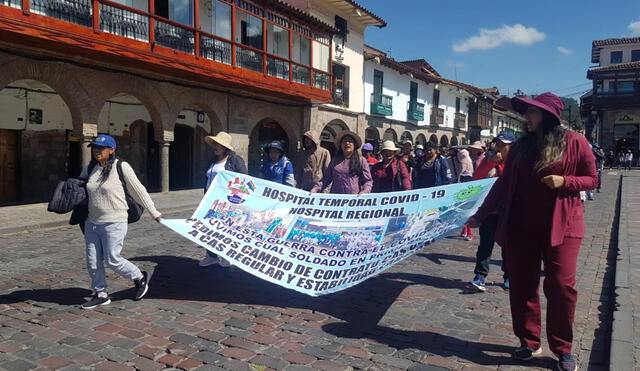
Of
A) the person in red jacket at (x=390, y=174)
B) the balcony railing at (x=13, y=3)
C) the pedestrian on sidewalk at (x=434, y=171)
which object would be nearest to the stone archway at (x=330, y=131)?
the pedestrian on sidewalk at (x=434, y=171)

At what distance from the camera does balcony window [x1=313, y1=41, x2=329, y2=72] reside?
19719 millimetres

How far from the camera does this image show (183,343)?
364 centimetres

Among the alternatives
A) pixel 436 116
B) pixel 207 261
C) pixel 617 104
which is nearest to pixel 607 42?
pixel 617 104

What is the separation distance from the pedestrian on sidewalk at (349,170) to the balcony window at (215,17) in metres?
10.4

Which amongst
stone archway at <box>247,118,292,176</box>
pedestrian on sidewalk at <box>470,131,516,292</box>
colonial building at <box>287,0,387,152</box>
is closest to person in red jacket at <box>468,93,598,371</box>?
pedestrian on sidewalk at <box>470,131,516,292</box>

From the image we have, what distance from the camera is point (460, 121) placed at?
39.0 meters

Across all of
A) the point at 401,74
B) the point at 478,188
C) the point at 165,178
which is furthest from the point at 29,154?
the point at 401,74

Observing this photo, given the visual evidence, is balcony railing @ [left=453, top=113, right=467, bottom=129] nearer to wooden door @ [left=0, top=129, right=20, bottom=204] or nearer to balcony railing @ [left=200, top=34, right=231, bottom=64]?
balcony railing @ [left=200, top=34, right=231, bottom=64]

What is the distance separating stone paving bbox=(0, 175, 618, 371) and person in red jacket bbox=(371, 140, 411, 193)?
71.5 inches

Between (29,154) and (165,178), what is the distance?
4.03 m

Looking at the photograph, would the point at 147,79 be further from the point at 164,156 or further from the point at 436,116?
the point at 436,116

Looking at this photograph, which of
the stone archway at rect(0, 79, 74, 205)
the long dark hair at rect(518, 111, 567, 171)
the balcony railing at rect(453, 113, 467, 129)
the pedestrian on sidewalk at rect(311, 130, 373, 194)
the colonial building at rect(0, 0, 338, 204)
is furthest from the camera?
the balcony railing at rect(453, 113, 467, 129)

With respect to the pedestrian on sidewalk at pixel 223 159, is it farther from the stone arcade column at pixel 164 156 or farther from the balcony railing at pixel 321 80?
the balcony railing at pixel 321 80

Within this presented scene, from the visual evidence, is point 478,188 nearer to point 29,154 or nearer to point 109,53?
point 109,53
